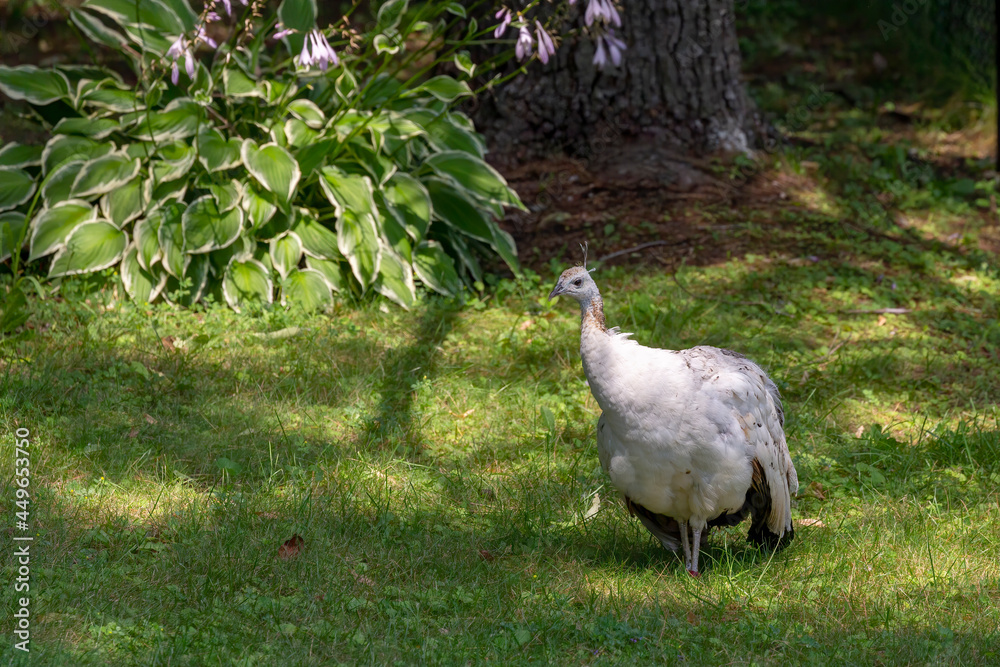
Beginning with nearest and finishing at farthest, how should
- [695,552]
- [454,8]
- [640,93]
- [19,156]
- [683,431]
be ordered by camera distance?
[683,431] < [695,552] < [454,8] < [19,156] < [640,93]

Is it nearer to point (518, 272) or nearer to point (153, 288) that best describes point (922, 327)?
point (518, 272)

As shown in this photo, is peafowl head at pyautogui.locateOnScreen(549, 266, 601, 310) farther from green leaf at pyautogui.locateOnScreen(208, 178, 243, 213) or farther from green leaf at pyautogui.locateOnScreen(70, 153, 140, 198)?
green leaf at pyautogui.locateOnScreen(70, 153, 140, 198)

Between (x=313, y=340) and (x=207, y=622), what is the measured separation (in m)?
2.42

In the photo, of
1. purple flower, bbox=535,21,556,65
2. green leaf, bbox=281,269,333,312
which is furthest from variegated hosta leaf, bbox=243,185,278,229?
purple flower, bbox=535,21,556,65

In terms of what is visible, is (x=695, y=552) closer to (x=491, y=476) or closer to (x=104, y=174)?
(x=491, y=476)

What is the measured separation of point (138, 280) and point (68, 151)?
3.19 ft

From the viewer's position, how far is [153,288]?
5.84 metres

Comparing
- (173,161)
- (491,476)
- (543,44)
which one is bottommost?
(491,476)

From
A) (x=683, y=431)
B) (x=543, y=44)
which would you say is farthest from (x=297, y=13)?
(x=683, y=431)

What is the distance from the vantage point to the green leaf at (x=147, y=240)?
228 inches

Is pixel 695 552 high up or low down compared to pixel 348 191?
down

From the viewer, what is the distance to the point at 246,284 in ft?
19.3

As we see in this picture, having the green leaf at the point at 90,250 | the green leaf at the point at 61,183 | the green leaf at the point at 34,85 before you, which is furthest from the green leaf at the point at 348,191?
the green leaf at the point at 34,85

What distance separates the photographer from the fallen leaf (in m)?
3.75
